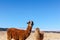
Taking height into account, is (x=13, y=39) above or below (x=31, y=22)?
below

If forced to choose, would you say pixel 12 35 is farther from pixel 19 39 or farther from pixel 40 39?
pixel 40 39

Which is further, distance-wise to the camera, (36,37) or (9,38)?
(9,38)

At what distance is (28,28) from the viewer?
60.0 ft

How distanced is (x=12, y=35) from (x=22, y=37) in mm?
1382

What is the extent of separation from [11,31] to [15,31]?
52cm

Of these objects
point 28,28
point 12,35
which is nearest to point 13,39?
point 12,35

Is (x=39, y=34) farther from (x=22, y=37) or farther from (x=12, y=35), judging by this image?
(x=12, y=35)

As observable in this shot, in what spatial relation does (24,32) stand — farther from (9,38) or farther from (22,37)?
(9,38)

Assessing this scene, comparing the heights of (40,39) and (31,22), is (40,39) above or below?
below

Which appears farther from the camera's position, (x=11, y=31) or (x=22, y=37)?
(x=11, y=31)

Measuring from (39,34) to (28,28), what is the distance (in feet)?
3.11

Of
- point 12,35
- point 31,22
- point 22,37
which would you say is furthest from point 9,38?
point 31,22

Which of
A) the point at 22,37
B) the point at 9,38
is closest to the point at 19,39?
the point at 22,37

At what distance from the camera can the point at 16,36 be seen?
754 inches
